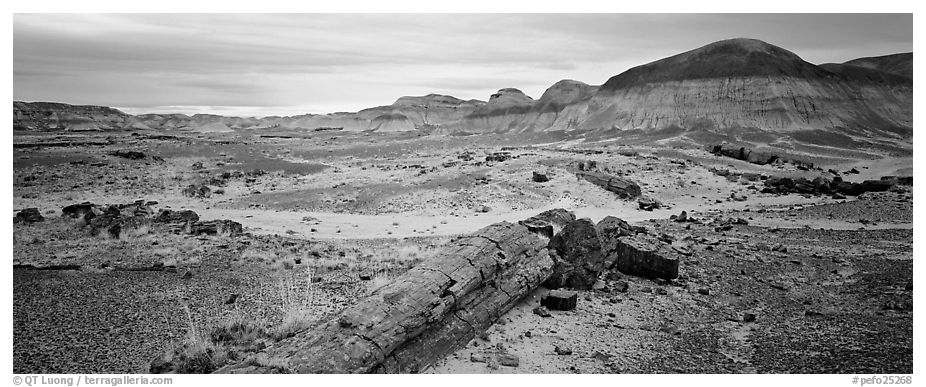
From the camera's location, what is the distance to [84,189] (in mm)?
28000

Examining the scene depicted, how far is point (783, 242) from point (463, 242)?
38.0ft

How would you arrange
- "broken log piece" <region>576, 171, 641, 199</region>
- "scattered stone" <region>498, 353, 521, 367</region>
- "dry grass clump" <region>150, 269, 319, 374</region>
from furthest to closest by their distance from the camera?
"broken log piece" <region>576, 171, 641, 199</region>, "scattered stone" <region>498, 353, 521, 367</region>, "dry grass clump" <region>150, 269, 319, 374</region>

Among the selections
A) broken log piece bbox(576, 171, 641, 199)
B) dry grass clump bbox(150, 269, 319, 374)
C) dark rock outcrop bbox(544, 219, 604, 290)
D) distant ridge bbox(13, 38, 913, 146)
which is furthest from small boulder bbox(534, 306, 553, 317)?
distant ridge bbox(13, 38, 913, 146)

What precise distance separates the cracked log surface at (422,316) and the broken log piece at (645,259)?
128 inches

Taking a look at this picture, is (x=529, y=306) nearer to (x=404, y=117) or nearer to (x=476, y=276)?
(x=476, y=276)

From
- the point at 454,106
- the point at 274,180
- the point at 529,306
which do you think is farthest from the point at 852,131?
the point at 454,106

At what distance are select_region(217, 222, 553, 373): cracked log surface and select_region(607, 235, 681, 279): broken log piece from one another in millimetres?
3262

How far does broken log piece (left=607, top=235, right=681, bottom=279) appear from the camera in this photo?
37.4ft

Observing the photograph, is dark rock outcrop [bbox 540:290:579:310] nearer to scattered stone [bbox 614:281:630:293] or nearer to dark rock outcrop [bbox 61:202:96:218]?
scattered stone [bbox 614:281:630:293]

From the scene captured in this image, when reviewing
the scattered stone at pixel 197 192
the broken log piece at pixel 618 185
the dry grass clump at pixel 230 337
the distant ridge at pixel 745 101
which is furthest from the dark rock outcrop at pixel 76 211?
the distant ridge at pixel 745 101

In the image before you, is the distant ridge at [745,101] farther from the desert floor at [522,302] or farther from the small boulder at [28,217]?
the small boulder at [28,217]

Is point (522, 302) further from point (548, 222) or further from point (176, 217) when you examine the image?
point (176, 217)

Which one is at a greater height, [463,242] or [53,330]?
[463,242]

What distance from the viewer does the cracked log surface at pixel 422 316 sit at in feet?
20.5
